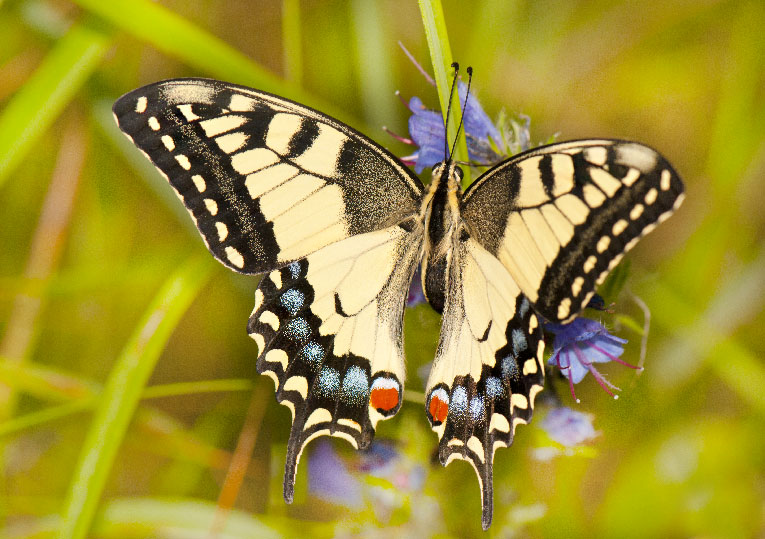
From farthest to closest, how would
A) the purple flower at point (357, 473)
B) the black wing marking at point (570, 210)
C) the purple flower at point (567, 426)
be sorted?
1. the purple flower at point (357, 473)
2. the purple flower at point (567, 426)
3. the black wing marking at point (570, 210)

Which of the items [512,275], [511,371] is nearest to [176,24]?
[512,275]

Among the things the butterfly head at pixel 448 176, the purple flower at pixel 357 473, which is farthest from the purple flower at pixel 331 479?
the butterfly head at pixel 448 176

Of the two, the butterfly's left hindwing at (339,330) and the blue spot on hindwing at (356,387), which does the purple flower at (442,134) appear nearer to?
the butterfly's left hindwing at (339,330)

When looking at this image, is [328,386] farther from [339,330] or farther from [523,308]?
[523,308]

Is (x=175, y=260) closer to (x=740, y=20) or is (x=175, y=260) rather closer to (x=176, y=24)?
(x=176, y=24)

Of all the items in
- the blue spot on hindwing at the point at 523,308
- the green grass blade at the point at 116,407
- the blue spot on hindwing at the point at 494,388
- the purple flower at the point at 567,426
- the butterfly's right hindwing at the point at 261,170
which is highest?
the butterfly's right hindwing at the point at 261,170

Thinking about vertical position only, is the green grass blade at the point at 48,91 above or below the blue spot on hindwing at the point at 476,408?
above
